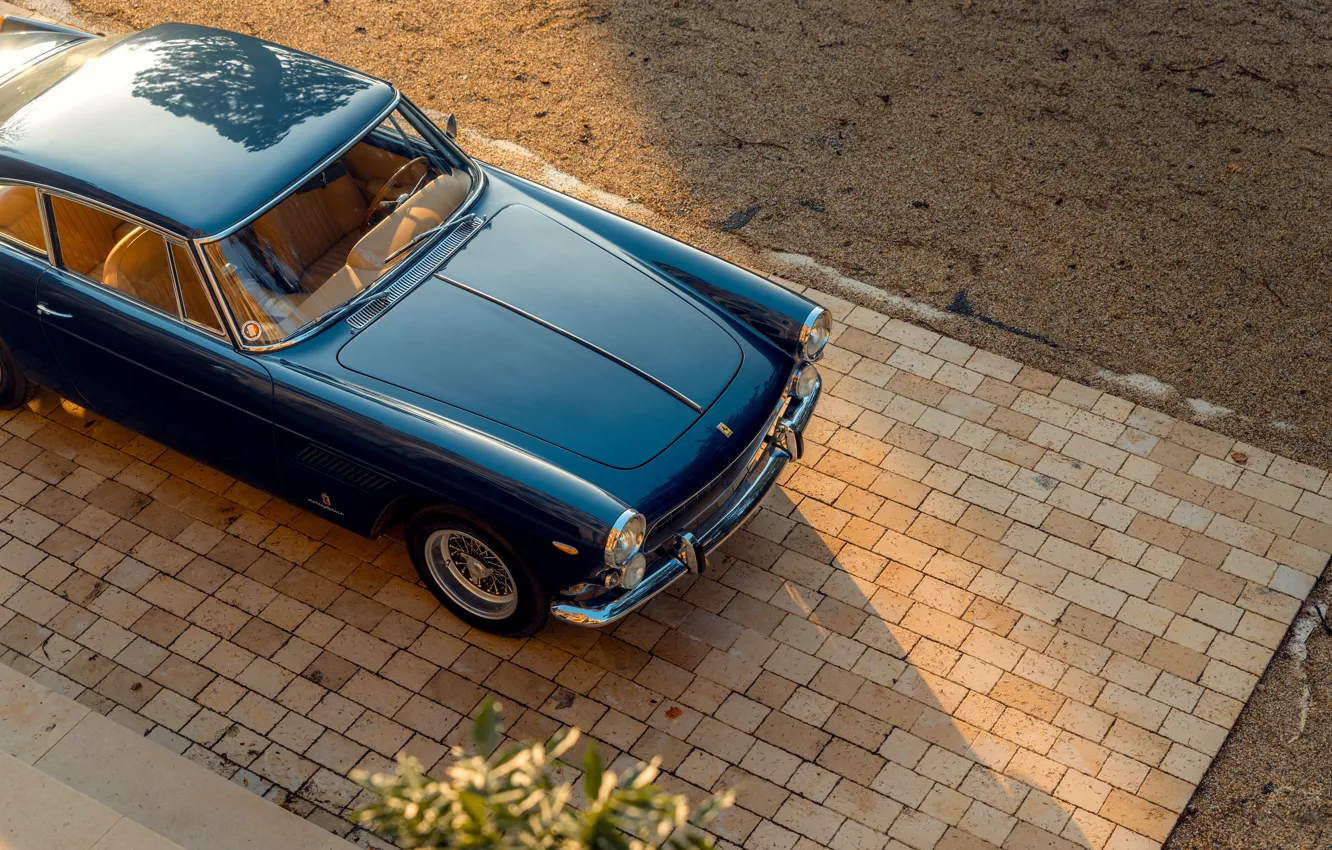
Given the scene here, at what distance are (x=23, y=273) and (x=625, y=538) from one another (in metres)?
2.99

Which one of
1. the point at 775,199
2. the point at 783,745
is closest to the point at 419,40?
the point at 775,199

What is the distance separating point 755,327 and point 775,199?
8.03 ft

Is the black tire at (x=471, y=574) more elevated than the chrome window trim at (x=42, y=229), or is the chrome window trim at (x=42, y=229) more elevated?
the chrome window trim at (x=42, y=229)

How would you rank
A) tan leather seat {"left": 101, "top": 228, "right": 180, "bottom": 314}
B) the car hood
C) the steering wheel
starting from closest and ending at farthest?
1. the car hood
2. tan leather seat {"left": 101, "top": 228, "right": 180, "bottom": 314}
3. the steering wheel

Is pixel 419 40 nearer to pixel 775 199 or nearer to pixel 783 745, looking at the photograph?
pixel 775 199

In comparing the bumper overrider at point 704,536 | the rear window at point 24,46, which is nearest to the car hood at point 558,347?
the bumper overrider at point 704,536

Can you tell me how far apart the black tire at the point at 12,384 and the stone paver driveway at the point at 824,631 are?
0.33 ft

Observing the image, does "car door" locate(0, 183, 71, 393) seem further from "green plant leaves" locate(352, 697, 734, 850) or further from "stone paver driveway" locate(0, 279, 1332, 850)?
"green plant leaves" locate(352, 697, 734, 850)

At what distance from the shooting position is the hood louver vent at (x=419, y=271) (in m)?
5.29

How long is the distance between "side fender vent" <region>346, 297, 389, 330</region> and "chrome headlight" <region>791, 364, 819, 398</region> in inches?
69.1

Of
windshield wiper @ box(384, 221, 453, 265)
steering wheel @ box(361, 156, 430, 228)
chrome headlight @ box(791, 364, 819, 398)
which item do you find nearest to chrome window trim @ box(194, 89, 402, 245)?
steering wheel @ box(361, 156, 430, 228)

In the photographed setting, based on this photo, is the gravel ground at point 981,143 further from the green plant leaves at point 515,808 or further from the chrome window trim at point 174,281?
the green plant leaves at point 515,808

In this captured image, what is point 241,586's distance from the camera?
219 inches

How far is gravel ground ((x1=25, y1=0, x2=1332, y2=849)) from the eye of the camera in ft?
22.9
